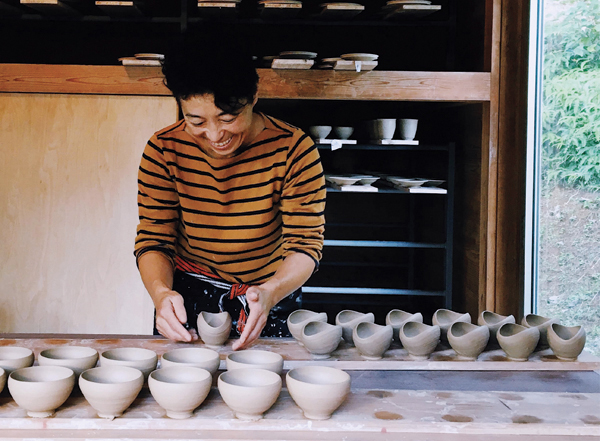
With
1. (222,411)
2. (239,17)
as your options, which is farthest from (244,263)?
(239,17)

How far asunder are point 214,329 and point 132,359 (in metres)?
0.23

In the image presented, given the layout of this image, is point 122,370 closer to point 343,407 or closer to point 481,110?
point 343,407

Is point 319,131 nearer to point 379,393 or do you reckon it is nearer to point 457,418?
point 379,393

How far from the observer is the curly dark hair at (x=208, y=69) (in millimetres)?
1425

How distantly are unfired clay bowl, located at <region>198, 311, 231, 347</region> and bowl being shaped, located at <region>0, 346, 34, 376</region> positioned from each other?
39 cm

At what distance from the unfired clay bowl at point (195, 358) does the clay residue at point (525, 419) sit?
1.97 feet

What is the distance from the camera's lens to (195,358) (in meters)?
1.32

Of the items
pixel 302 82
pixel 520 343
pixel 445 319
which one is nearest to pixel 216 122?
pixel 445 319

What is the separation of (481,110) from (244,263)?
172 cm

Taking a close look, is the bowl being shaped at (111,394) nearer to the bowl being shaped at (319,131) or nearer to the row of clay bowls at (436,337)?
the row of clay bowls at (436,337)

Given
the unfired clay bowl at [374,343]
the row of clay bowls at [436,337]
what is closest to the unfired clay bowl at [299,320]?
the row of clay bowls at [436,337]

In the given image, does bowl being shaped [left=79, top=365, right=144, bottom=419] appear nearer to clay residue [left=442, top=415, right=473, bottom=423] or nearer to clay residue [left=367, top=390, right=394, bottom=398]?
clay residue [left=367, top=390, right=394, bottom=398]

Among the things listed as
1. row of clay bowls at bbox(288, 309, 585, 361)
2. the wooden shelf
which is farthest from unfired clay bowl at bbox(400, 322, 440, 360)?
the wooden shelf

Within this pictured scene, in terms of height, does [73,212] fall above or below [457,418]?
above
